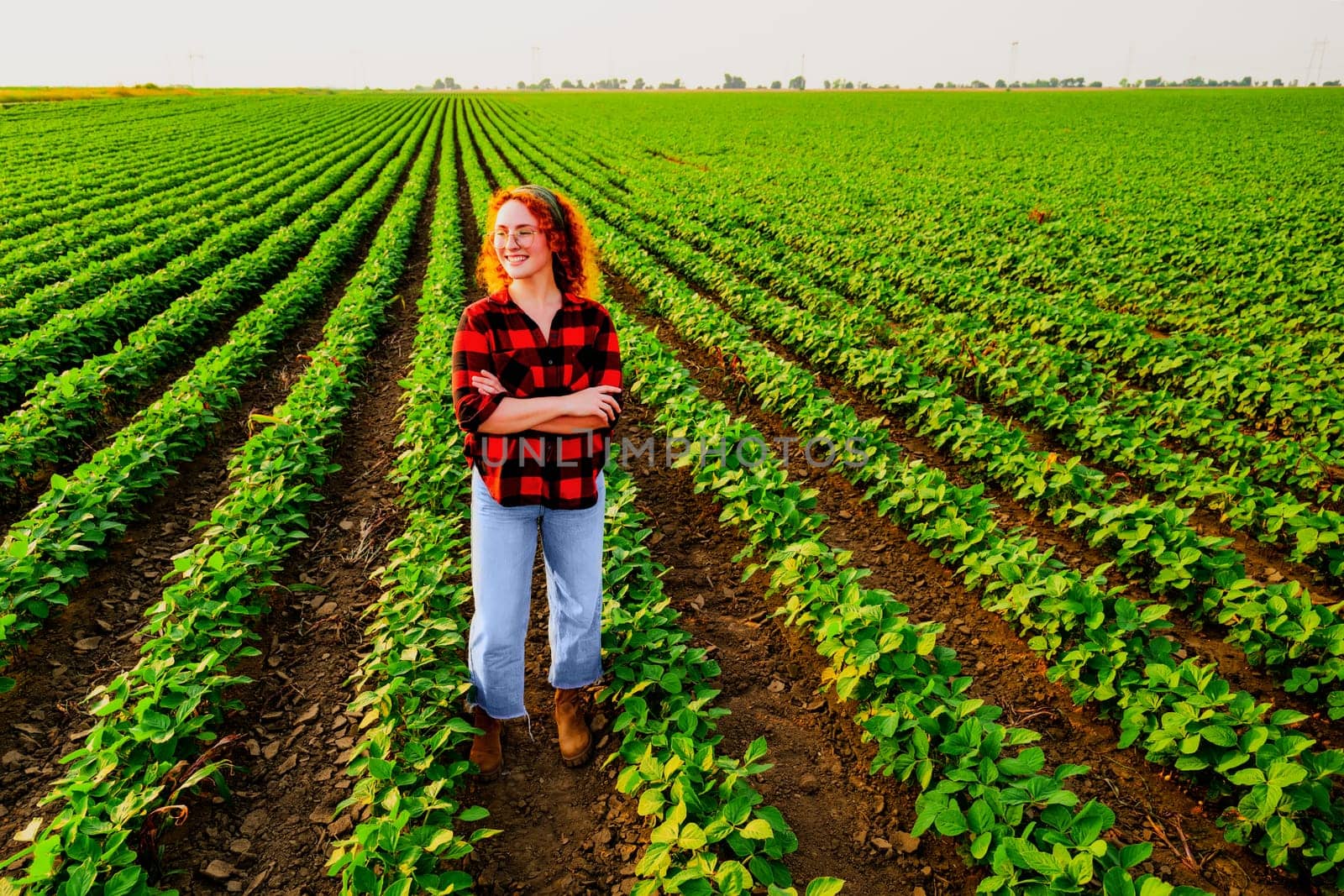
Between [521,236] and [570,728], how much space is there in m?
2.16

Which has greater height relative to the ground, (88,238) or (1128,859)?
(88,238)

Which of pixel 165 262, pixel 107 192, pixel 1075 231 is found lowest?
pixel 165 262

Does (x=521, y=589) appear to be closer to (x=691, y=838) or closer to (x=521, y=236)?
(x=691, y=838)

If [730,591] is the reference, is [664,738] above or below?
above

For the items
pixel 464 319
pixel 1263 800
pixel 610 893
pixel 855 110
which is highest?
pixel 855 110

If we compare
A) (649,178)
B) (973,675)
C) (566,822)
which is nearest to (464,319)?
(566,822)

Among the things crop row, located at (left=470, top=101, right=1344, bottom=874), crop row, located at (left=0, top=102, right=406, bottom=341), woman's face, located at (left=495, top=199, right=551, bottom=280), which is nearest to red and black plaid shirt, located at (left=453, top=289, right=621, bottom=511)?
woman's face, located at (left=495, top=199, right=551, bottom=280)

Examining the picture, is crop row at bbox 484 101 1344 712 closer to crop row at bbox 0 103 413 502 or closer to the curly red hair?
the curly red hair

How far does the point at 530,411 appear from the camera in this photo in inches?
92.8

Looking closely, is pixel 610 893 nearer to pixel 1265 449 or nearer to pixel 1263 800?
pixel 1263 800

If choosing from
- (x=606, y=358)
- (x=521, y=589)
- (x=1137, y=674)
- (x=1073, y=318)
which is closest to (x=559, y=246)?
(x=606, y=358)

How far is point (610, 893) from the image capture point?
2619 millimetres

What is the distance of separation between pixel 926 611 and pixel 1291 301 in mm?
9026

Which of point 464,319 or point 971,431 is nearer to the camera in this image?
point 464,319
